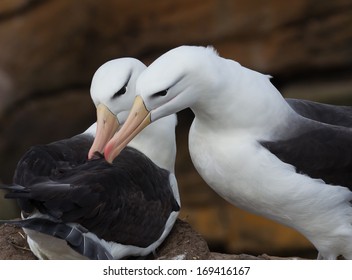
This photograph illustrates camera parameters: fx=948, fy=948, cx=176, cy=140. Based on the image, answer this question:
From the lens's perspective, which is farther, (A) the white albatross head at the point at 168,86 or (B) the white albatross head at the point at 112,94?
(B) the white albatross head at the point at 112,94

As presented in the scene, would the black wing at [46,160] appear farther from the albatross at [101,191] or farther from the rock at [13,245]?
the rock at [13,245]

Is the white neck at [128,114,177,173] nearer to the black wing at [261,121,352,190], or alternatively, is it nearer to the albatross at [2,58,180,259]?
the albatross at [2,58,180,259]

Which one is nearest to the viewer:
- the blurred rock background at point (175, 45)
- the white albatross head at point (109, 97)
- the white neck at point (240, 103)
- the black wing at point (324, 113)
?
the white neck at point (240, 103)

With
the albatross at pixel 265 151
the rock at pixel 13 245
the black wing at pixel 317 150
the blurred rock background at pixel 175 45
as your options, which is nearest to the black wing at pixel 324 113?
the albatross at pixel 265 151

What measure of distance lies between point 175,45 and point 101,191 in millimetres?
4677

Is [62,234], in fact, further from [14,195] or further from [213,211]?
[213,211]

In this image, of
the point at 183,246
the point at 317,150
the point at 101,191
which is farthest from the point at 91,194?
the point at 317,150

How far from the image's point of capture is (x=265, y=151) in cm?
418

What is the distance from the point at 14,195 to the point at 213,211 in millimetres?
5210

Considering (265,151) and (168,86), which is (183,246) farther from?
(168,86)

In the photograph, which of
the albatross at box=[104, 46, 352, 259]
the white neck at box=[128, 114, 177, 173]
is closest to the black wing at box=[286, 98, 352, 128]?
the albatross at box=[104, 46, 352, 259]

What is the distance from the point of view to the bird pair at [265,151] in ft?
13.3

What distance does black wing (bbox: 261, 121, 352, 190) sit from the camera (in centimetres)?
425

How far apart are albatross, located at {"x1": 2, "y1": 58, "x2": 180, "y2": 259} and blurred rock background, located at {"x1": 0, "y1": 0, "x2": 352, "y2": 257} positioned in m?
3.95
